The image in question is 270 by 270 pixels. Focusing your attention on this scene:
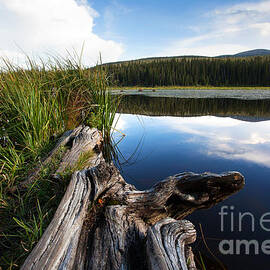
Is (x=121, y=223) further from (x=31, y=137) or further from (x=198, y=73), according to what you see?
(x=198, y=73)

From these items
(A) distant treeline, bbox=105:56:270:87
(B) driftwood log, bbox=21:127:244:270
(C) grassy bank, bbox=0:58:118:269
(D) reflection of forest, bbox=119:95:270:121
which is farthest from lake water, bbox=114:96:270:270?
(A) distant treeline, bbox=105:56:270:87

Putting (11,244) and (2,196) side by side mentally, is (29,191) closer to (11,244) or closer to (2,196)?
(2,196)

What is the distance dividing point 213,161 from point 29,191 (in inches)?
134

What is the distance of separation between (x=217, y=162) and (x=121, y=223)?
3.05m

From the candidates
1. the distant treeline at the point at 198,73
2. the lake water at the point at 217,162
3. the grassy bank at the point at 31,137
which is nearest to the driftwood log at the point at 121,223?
the grassy bank at the point at 31,137

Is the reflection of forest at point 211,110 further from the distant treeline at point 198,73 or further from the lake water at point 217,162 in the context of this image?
the distant treeline at point 198,73

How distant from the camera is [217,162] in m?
3.86

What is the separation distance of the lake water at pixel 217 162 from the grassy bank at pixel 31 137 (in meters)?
1.33

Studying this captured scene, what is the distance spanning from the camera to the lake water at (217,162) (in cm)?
192

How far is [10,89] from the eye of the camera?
2719 mm

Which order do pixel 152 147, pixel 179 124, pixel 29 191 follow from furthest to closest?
1. pixel 179 124
2. pixel 152 147
3. pixel 29 191

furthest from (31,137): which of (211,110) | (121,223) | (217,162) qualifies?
(211,110)

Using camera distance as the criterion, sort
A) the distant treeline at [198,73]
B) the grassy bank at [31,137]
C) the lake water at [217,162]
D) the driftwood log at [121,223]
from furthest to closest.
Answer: the distant treeline at [198,73], the lake water at [217,162], the grassy bank at [31,137], the driftwood log at [121,223]

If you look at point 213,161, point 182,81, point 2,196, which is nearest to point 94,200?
point 2,196
